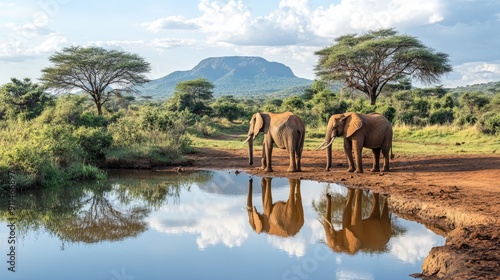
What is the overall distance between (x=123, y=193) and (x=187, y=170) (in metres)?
3.61

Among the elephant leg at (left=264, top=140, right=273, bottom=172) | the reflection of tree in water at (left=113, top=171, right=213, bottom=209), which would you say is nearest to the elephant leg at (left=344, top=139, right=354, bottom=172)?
the elephant leg at (left=264, top=140, right=273, bottom=172)

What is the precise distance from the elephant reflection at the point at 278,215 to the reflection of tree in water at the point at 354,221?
48cm

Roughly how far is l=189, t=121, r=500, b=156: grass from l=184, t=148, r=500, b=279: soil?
4.85 feet

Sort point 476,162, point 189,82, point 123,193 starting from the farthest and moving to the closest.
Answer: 1. point 189,82
2. point 476,162
3. point 123,193

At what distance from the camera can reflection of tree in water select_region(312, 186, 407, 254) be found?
798 cm

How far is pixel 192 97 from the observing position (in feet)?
133

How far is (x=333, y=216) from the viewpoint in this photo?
9773 mm

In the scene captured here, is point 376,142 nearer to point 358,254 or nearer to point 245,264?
point 358,254

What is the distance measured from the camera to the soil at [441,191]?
6.48 metres

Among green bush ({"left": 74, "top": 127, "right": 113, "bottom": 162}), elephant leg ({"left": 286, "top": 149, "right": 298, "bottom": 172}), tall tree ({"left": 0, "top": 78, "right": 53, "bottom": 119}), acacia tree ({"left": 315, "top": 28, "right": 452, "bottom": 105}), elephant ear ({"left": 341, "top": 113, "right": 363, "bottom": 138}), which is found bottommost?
elephant leg ({"left": 286, "top": 149, "right": 298, "bottom": 172})

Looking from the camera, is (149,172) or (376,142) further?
(149,172)

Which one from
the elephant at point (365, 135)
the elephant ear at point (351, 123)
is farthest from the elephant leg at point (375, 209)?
the elephant ear at point (351, 123)

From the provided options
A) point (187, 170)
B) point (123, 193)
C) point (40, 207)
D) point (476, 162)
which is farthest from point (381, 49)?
point (40, 207)

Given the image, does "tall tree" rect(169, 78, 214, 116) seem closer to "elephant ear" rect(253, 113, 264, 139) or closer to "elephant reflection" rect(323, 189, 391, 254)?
"elephant ear" rect(253, 113, 264, 139)
